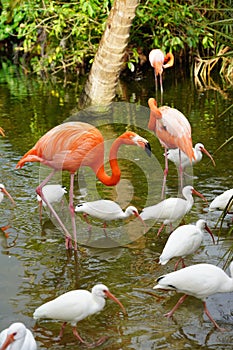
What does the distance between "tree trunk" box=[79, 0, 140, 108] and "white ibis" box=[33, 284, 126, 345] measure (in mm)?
5962

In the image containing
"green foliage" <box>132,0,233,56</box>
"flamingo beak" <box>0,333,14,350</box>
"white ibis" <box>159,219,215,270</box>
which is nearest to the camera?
"flamingo beak" <box>0,333,14,350</box>

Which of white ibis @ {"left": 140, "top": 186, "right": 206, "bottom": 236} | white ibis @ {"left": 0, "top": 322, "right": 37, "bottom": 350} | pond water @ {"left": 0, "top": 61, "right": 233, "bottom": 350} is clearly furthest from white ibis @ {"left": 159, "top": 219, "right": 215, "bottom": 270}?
white ibis @ {"left": 0, "top": 322, "right": 37, "bottom": 350}

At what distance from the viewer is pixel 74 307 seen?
398cm

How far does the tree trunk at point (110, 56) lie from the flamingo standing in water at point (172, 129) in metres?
3.01

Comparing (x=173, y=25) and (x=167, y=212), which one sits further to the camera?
(x=173, y=25)

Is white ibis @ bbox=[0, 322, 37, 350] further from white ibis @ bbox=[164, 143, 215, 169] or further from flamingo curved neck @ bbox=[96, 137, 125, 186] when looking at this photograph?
white ibis @ bbox=[164, 143, 215, 169]

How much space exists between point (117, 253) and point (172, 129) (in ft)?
5.28

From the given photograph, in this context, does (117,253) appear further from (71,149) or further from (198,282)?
Result: (198,282)

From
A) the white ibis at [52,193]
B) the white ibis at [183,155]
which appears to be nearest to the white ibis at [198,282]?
the white ibis at [52,193]

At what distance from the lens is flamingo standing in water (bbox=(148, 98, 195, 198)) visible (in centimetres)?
637

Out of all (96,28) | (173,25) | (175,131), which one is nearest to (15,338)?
(175,131)

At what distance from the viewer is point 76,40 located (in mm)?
14203

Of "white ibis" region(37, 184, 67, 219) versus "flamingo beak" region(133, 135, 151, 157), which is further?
"white ibis" region(37, 184, 67, 219)

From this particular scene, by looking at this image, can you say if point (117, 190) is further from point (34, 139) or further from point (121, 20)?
point (121, 20)
